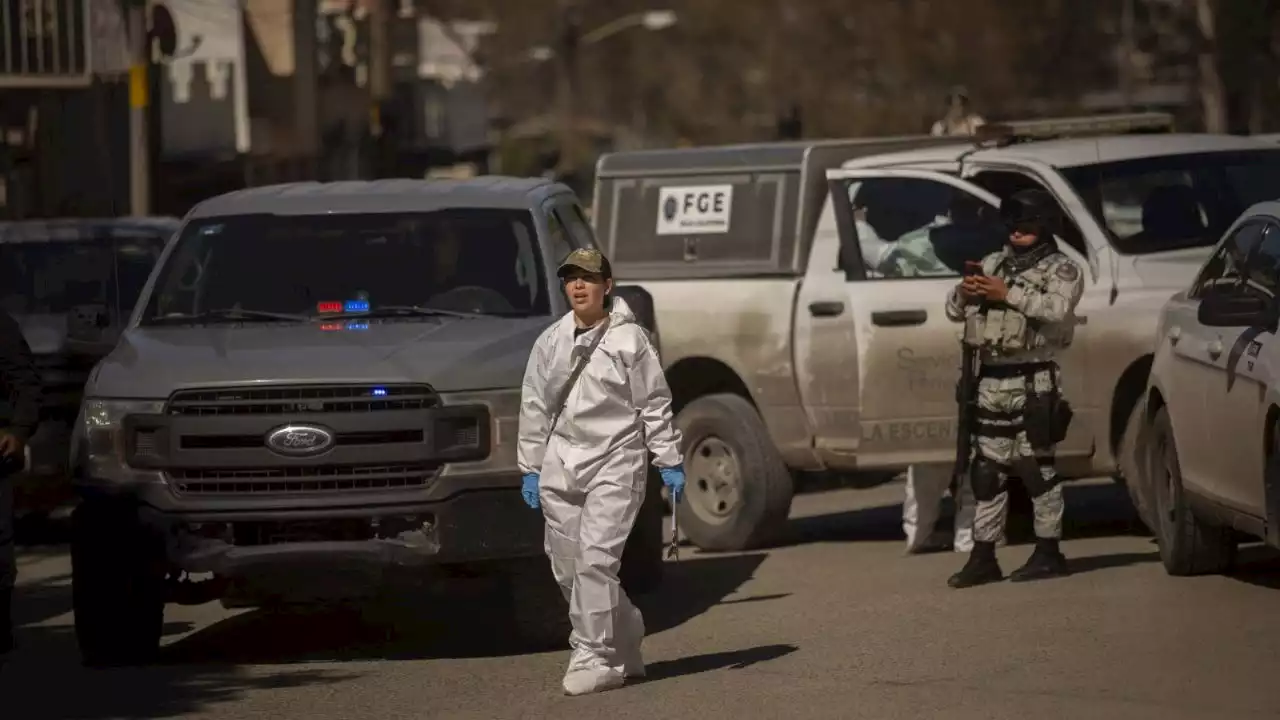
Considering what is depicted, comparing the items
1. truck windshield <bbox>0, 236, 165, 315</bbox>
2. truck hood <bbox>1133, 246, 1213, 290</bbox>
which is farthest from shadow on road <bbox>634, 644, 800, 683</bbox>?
truck windshield <bbox>0, 236, 165, 315</bbox>

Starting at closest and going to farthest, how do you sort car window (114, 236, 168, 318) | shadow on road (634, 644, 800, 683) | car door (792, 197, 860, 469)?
1. shadow on road (634, 644, 800, 683)
2. car door (792, 197, 860, 469)
3. car window (114, 236, 168, 318)

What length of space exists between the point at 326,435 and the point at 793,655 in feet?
6.41

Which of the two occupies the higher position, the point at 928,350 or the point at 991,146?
the point at 991,146

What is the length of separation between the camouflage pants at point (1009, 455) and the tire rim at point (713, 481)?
2532mm

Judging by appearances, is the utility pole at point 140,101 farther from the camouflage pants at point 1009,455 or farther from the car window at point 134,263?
the camouflage pants at point 1009,455

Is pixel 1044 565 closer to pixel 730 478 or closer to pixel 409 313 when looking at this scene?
pixel 730 478

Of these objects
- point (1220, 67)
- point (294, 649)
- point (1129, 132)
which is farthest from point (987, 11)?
point (294, 649)

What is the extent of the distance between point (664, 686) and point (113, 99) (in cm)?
2926

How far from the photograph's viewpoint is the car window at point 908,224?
13133 millimetres

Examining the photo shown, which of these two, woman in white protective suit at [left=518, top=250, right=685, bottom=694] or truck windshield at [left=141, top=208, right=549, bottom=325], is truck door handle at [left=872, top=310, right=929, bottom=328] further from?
woman in white protective suit at [left=518, top=250, right=685, bottom=694]

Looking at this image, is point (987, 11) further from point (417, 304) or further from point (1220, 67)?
point (417, 304)

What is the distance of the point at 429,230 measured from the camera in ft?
37.0

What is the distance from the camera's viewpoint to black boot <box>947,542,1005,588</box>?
11562 mm

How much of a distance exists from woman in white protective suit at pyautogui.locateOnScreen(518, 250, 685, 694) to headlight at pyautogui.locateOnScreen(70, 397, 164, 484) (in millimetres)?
1708
